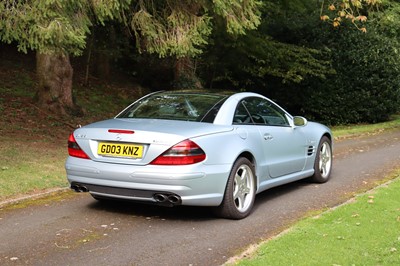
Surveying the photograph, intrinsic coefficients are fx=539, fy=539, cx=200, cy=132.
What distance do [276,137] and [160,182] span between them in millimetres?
2168

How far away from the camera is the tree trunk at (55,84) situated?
14.8m

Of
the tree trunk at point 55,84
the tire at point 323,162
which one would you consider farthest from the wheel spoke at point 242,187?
the tree trunk at point 55,84

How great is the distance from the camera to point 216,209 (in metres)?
6.20

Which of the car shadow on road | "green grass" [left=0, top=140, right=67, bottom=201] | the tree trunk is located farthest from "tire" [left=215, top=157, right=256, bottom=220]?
the tree trunk

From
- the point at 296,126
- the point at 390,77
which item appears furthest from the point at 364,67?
the point at 296,126

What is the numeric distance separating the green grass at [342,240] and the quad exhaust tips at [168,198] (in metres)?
1.18

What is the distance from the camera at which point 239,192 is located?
21.0ft

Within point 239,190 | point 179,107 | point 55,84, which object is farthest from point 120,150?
point 55,84

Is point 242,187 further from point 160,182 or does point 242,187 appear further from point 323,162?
point 323,162

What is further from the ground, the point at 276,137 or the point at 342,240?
the point at 276,137

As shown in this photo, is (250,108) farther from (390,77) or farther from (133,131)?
(390,77)

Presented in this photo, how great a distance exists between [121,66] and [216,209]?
60.5ft

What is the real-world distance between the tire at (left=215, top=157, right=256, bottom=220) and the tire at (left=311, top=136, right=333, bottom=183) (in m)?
2.30

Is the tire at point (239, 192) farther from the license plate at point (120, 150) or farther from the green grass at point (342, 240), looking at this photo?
the license plate at point (120, 150)
